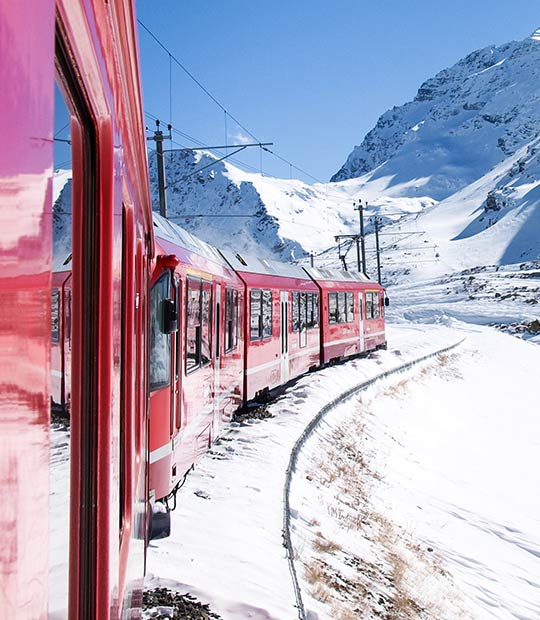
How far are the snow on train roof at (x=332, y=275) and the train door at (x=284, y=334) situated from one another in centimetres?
322

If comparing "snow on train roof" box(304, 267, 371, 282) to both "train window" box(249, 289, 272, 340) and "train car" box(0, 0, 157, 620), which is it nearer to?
"train window" box(249, 289, 272, 340)

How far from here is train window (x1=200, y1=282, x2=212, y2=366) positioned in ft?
25.2

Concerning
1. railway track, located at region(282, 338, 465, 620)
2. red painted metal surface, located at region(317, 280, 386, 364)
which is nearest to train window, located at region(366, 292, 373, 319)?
red painted metal surface, located at region(317, 280, 386, 364)

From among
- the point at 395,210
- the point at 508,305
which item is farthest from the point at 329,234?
the point at 508,305

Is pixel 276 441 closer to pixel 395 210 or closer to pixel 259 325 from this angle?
pixel 259 325

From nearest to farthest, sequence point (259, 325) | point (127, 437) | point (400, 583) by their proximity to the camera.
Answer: point (127, 437) → point (400, 583) → point (259, 325)

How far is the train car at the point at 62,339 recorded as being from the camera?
1234 millimetres

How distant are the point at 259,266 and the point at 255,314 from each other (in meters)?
1.27

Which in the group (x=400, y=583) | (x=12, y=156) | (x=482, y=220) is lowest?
(x=400, y=583)

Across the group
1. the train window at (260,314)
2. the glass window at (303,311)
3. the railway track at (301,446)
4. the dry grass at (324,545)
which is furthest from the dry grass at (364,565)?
the glass window at (303,311)

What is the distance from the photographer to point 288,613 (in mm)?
4859

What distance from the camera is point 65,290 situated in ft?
4.45

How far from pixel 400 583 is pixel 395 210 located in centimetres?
18484

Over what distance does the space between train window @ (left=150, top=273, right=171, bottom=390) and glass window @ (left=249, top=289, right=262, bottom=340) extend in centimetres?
602
